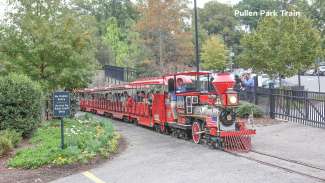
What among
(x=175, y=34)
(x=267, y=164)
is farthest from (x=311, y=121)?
(x=175, y=34)

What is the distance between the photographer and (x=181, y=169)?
11.5m

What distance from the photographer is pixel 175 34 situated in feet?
129

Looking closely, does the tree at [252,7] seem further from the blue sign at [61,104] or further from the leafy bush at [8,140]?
the blue sign at [61,104]

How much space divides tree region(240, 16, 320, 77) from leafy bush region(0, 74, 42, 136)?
521 inches

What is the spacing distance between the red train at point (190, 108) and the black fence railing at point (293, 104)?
3692 millimetres

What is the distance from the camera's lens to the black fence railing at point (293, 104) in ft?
59.6

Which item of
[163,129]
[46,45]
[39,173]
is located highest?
[46,45]

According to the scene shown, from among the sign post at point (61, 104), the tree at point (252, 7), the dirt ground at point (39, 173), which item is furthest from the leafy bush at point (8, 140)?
the tree at point (252, 7)

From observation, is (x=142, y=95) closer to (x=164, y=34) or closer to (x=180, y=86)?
(x=180, y=86)

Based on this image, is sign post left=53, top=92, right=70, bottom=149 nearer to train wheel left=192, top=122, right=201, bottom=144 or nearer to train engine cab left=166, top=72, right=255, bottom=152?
train engine cab left=166, top=72, right=255, bottom=152

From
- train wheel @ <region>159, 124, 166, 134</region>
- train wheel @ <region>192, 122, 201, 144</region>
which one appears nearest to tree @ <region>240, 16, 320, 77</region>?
train wheel @ <region>159, 124, 166, 134</region>

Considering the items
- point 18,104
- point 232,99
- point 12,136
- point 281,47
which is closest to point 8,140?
point 12,136

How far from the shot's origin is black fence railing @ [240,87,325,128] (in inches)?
715

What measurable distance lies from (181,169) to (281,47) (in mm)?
14941
